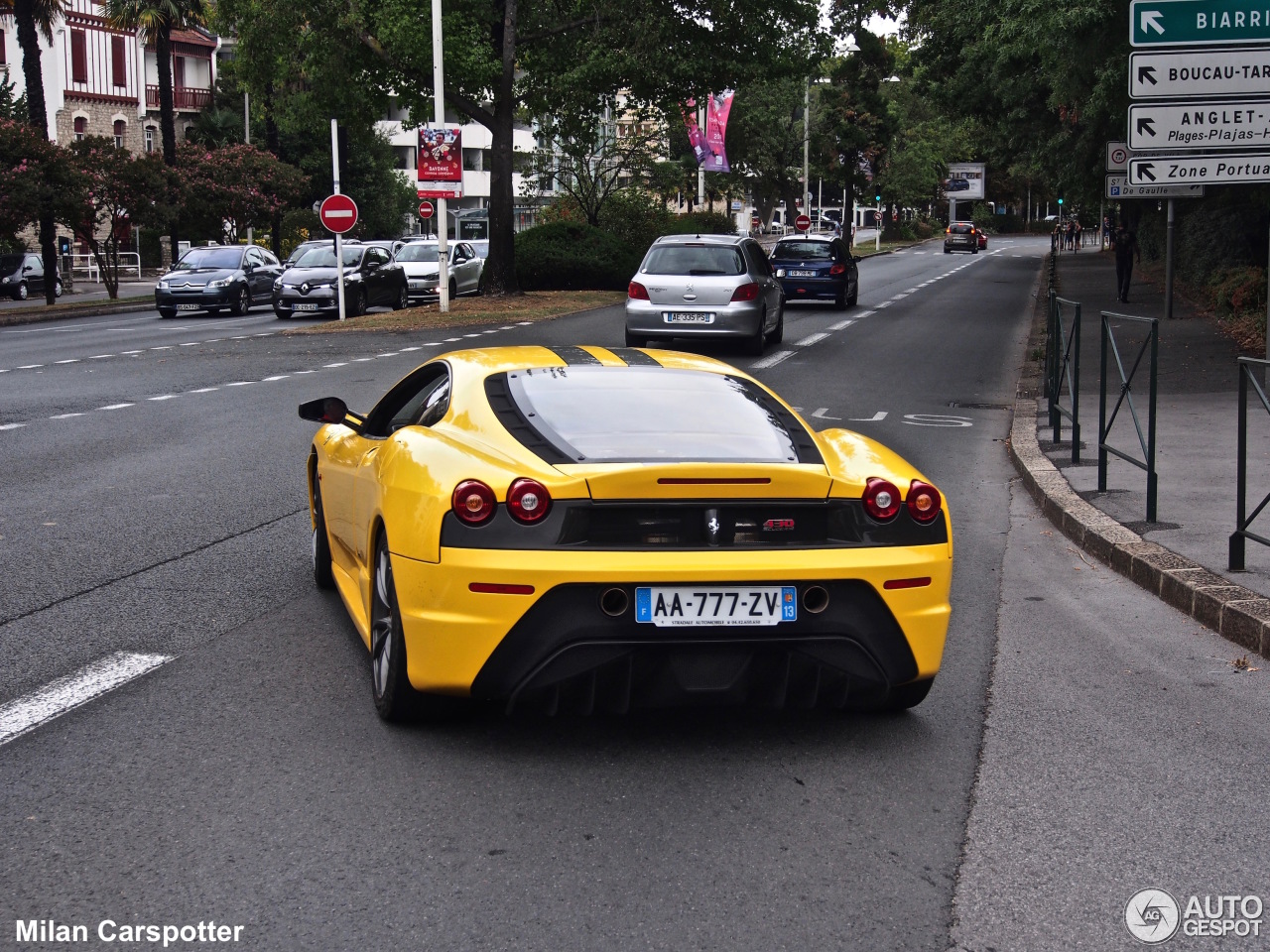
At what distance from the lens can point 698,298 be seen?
71.0 feet

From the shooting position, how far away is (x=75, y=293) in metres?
49.1

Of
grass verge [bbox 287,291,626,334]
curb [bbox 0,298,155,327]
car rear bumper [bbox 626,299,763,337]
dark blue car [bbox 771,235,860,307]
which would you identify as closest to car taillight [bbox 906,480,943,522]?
car rear bumper [bbox 626,299,763,337]

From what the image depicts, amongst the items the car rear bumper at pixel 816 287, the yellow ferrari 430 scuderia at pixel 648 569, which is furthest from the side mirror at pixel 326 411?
the car rear bumper at pixel 816 287

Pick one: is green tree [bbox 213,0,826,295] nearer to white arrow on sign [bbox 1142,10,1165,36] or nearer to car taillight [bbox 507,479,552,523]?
white arrow on sign [bbox 1142,10,1165,36]

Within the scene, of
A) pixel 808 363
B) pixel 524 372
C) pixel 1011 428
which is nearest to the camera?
pixel 524 372

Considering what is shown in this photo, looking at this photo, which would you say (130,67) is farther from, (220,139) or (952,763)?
(952,763)

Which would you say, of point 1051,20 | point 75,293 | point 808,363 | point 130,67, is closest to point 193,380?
point 808,363

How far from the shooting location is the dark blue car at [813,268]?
3256 cm

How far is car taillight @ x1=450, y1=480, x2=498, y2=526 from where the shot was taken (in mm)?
4812

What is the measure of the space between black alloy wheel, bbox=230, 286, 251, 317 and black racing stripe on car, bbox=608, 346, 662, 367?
30506 mm

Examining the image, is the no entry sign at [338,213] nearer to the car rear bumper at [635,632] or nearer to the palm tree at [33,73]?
the palm tree at [33,73]

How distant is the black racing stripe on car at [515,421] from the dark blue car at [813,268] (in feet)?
88.9

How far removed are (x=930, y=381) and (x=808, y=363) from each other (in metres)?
2.25

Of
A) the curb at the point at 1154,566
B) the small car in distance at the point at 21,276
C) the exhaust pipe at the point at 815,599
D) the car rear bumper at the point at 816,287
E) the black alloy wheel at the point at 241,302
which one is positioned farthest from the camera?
the small car in distance at the point at 21,276
